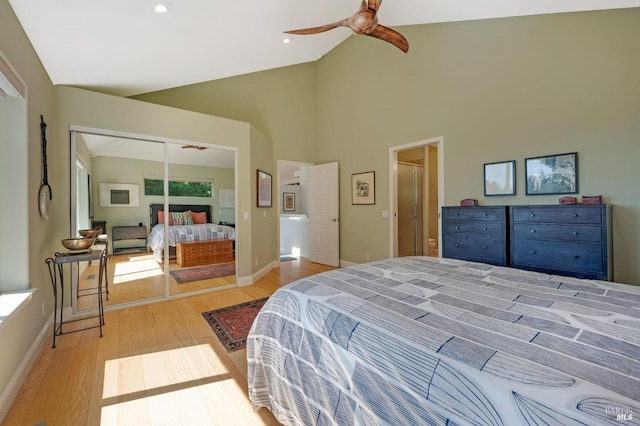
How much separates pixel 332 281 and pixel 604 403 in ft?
3.74

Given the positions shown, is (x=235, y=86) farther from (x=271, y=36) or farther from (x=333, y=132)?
(x=333, y=132)

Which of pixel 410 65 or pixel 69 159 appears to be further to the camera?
pixel 410 65

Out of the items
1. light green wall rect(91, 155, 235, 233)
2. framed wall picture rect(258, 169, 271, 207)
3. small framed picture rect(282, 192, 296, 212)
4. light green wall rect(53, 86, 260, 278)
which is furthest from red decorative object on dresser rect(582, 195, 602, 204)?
small framed picture rect(282, 192, 296, 212)

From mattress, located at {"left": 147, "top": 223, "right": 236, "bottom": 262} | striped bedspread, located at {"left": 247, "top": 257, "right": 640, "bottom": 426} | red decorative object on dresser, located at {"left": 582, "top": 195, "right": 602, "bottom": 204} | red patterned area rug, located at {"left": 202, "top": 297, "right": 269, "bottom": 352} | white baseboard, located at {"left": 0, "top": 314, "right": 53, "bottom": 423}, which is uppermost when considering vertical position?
red decorative object on dresser, located at {"left": 582, "top": 195, "right": 602, "bottom": 204}

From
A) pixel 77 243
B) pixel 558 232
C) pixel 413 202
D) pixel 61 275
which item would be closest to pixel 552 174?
pixel 558 232

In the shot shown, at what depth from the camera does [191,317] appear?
2.92m

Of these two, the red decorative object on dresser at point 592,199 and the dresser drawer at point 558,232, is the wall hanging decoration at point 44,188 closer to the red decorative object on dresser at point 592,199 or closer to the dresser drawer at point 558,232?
the dresser drawer at point 558,232

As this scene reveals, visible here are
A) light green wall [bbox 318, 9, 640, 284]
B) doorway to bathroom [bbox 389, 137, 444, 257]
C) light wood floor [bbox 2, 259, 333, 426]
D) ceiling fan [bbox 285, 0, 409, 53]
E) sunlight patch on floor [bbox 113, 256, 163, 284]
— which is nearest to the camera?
light wood floor [bbox 2, 259, 333, 426]

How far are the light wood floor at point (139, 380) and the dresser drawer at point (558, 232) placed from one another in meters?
2.79

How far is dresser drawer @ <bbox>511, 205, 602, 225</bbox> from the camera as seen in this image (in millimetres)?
2332

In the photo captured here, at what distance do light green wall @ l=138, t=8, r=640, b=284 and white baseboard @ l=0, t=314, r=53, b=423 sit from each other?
3199mm

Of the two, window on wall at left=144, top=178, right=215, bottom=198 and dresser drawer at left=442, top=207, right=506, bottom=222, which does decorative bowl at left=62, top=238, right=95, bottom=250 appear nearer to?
window on wall at left=144, top=178, right=215, bottom=198

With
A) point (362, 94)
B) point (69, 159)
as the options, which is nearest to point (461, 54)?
point (362, 94)

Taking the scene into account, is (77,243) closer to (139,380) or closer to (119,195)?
(119,195)
